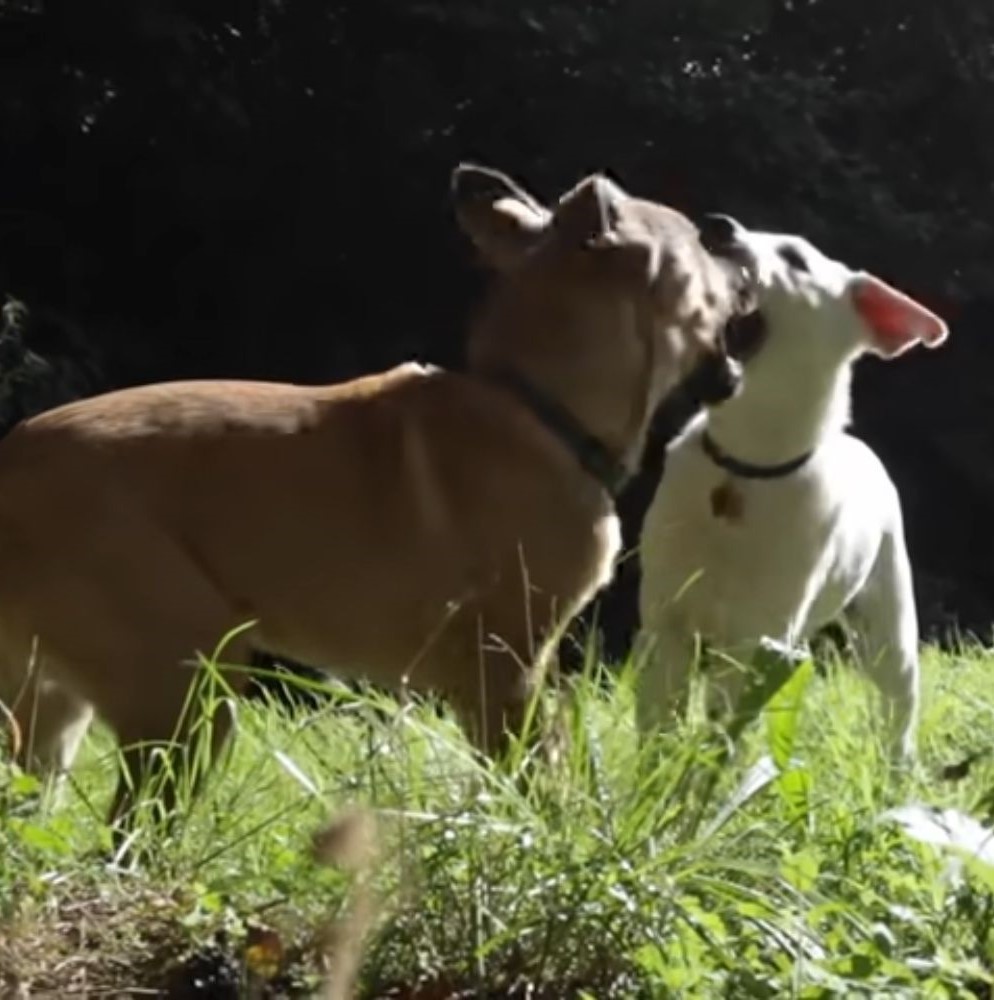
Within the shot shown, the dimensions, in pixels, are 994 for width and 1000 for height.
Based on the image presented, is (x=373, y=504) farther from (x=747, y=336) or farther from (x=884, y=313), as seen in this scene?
(x=884, y=313)

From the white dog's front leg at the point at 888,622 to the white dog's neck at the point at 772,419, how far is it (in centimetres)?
55

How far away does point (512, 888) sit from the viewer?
9.41ft

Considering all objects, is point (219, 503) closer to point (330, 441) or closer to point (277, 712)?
point (330, 441)

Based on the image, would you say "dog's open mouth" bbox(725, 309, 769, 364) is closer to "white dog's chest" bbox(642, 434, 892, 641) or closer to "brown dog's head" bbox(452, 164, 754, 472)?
"white dog's chest" bbox(642, 434, 892, 641)

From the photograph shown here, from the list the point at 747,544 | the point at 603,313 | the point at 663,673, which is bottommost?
the point at 663,673

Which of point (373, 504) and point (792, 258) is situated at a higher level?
point (792, 258)

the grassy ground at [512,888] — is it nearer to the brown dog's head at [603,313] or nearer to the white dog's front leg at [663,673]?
the white dog's front leg at [663,673]

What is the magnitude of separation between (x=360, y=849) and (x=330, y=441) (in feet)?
7.25

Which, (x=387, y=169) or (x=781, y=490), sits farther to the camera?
(x=387, y=169)

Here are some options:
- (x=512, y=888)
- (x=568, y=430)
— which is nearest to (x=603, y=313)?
(x=568, y=430)

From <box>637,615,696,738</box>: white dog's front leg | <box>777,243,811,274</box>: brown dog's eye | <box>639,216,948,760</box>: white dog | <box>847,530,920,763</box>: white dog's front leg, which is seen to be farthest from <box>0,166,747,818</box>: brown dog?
<box>847,530,920,763</box>: white dog's front leg

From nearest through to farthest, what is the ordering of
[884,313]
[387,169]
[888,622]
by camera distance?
Answer: [884,313] → [888,622] → [387,169]

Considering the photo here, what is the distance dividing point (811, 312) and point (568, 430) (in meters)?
1.22

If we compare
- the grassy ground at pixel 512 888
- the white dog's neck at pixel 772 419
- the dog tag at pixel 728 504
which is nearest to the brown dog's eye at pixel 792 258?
the white dog's neck at pixel 772 419
